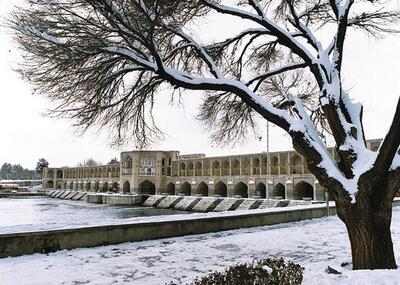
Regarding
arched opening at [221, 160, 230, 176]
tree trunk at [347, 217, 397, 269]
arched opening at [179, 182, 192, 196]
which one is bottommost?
arched opening at [179, 182, 192, 196]

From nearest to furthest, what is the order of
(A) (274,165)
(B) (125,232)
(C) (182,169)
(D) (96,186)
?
Answer: (B) (125,232), (A) (274,165), (C) (182,169), (D) (96,186)

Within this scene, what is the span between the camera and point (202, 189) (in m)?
57.7

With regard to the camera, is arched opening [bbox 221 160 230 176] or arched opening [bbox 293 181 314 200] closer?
arched opening [bbox 293 181 314 200]

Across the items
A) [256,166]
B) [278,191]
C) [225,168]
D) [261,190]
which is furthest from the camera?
[225,168]

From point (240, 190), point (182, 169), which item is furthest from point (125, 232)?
point (182, 169)

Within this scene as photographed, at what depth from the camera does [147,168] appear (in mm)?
62750

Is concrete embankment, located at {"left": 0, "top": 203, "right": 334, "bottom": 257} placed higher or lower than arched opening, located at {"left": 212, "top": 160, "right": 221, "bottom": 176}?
lower

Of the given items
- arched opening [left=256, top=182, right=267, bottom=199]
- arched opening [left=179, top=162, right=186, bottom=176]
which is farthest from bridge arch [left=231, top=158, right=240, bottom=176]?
arched opening [left=179, top=162, right=186, bottom=176]

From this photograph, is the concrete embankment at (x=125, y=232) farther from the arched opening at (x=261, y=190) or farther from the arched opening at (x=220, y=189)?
the arched opening at (x=220, y=189)

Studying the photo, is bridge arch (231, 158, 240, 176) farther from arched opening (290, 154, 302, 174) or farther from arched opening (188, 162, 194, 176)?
arched opening (188, 162, 194, 176)

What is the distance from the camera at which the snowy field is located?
523 centimetres

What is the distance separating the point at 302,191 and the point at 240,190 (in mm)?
10389

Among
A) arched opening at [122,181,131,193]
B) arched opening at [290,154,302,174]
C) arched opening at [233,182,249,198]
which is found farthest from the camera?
arched opening at [122,181,131,193]

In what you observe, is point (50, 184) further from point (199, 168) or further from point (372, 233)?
point (372, 233)
